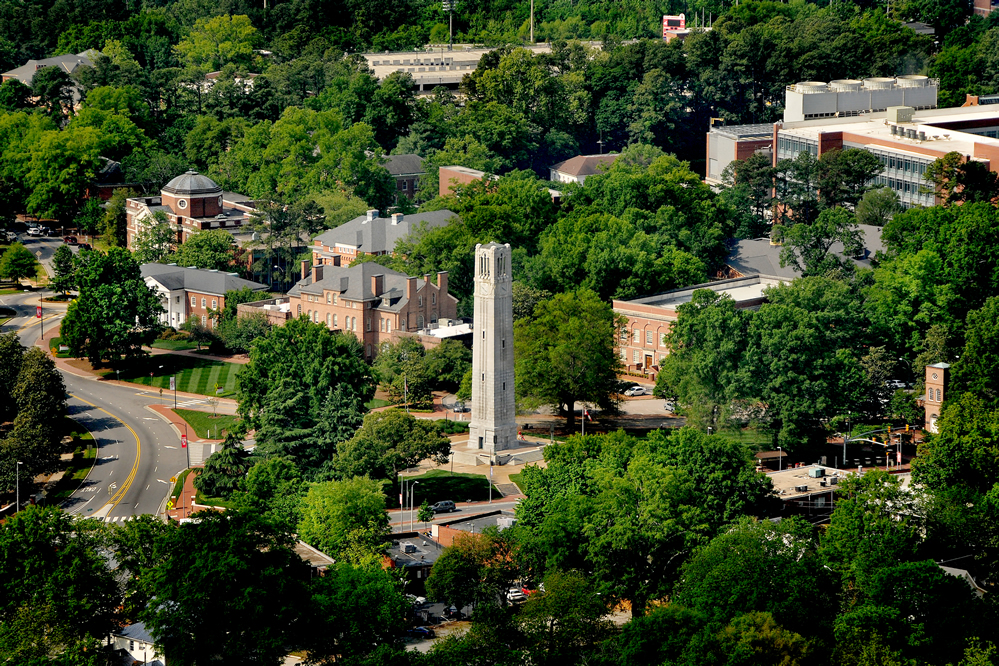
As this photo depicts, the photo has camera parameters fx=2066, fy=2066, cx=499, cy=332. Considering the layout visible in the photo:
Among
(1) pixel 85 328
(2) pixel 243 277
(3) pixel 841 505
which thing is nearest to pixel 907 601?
(3) pixel 841 505

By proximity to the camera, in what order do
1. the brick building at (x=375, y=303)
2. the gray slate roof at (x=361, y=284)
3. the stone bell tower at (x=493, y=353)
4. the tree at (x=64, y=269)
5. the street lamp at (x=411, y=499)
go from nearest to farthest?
the street lamp at (x=411, y=499) → the stone bell tower at (x=493, y=353) → the brick building at (x=375, y=303) → the gray slate roof at (x=361, y=284) → the tree at (x=64, y=269)

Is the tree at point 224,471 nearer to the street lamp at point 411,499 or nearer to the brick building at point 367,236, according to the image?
the street lamp at point 411,499

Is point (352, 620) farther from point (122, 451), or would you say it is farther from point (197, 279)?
point (197, 279)

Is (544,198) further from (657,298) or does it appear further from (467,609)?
(467,609)

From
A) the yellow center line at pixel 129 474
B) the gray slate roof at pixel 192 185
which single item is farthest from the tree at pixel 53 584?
the gray slate roof at pixel 192 185

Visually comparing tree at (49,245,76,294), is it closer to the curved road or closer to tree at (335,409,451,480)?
the curved road

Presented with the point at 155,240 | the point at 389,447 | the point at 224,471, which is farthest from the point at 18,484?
the point at 155,240

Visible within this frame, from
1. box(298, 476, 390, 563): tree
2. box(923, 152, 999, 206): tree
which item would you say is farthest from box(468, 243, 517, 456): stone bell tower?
box(923, 152, 999, 206): tree
